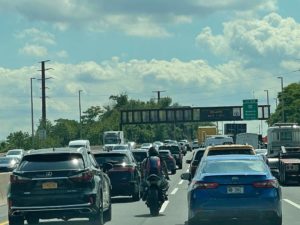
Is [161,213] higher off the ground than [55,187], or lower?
lower

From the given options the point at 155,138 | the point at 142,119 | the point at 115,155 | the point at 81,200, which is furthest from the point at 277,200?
the point at 155,138

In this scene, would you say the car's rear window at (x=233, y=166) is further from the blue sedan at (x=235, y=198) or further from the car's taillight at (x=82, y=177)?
the car's taillight at (x=82, y=177)

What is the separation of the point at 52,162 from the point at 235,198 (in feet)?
14.0

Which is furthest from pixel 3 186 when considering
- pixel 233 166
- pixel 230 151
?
pixel 233 166

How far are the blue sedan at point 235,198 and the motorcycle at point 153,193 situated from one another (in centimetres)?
544

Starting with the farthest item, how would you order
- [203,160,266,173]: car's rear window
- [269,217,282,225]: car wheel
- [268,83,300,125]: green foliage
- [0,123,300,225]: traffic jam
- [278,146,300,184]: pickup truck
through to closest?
1. [268,83,300,125]: green foliage
2. [278,146,300,184]: pickup truck
3. [203,160,266,173]: car's rear window
4. [269,217,282,225]: car wheel
5. [0,123,300,225]: traffic jam

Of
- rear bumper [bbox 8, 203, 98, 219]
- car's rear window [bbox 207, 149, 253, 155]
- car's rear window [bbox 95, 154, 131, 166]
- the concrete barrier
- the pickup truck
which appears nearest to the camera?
rear bumper [bbox 8, 203, 98, 219]

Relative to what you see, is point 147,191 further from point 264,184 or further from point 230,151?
point 264,184

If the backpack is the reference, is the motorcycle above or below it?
below

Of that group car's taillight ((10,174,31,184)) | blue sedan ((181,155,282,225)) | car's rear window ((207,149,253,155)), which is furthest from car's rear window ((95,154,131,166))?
blue sedan ((181,155,282,225))

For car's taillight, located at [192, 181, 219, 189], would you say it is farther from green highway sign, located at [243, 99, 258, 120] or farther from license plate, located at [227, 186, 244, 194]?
green highway sign, located at [243, 99, 258, 120]

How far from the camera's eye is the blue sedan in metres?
17.2

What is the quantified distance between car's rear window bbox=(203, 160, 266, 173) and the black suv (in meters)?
2.61

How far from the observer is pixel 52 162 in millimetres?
19250
